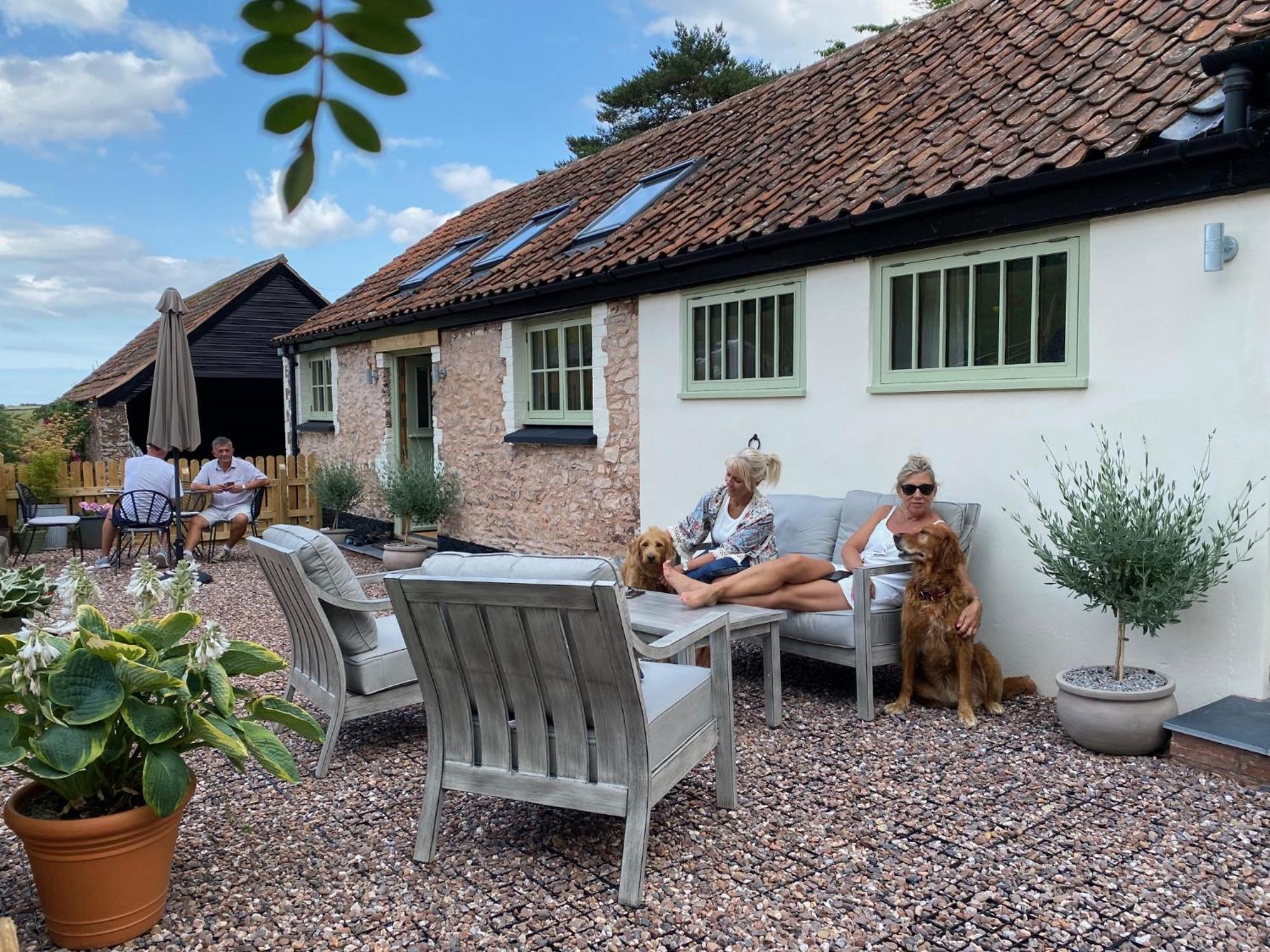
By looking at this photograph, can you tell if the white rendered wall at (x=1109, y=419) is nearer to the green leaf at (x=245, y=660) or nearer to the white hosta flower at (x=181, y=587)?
the green leaf at (x=245, y=660)

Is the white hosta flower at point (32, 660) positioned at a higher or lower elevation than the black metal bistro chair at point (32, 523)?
higher

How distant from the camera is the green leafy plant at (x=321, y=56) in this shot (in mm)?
914

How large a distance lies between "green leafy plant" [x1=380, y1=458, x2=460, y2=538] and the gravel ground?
240 inches

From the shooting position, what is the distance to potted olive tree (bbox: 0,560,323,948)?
2.60 metres

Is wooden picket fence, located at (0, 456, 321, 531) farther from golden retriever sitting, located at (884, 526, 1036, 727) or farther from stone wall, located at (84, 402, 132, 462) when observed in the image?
golden retriever sitting, located at (884, 526, 1036, 727)

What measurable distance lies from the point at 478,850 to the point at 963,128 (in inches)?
198

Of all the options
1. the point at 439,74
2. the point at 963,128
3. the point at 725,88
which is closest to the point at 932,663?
the point at 963,128

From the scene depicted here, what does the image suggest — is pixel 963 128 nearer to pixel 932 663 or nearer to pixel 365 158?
pixel 932 663

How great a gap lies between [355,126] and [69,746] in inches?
91.1

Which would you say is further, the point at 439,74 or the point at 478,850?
the point at 478,850

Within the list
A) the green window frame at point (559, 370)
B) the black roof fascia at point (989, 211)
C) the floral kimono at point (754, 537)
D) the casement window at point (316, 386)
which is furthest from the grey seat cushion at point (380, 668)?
the casement window at point (316, 386)

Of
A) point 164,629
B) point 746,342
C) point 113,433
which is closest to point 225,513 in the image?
point 746,342

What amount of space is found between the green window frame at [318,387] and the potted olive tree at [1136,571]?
1146cm

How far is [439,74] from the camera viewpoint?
0.97 metres
